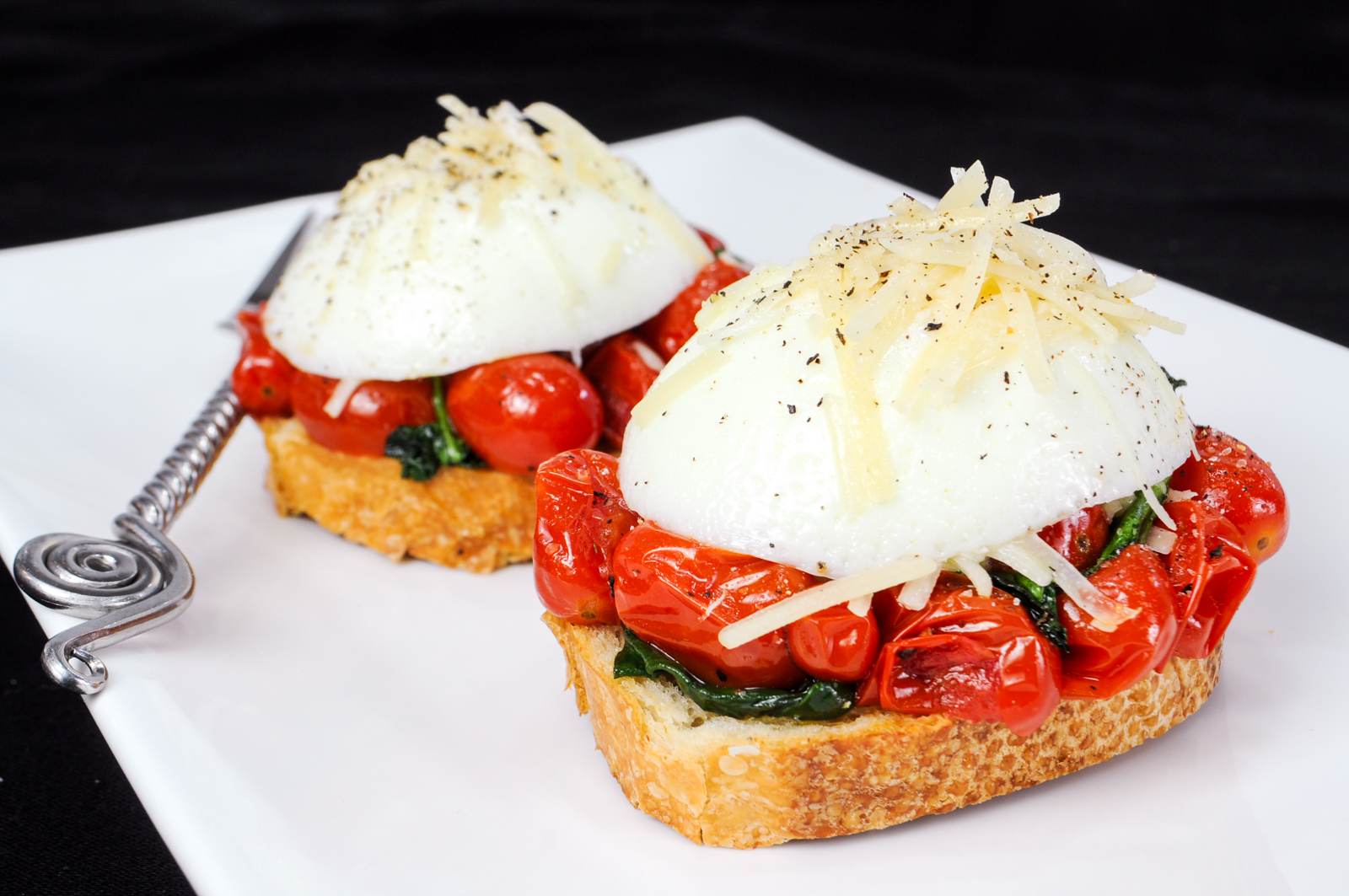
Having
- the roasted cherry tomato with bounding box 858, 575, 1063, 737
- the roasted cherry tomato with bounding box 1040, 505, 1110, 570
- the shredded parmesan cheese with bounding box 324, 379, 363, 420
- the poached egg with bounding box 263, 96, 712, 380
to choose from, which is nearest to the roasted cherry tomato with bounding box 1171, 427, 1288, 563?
the roasted cherry tomato with bounding box 1040, 505, 1110, 570

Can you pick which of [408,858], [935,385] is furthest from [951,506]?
[408,858]

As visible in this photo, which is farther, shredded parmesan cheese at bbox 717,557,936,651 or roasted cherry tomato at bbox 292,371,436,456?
roasted cherry tomato at bbox 292,371,436,456

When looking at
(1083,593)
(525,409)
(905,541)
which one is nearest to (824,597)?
(905,541)

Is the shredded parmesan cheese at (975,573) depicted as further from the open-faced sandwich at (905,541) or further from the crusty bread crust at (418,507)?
the crusty bread crust at (418,507)

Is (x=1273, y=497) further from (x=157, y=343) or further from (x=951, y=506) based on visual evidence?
(x=157, y=343)

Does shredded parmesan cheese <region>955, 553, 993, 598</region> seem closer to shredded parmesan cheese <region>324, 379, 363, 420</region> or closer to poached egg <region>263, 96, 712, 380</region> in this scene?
poached egg <region>263, 96, 712, 380</region>

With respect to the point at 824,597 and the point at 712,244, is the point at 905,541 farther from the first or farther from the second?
the point at 712,244
